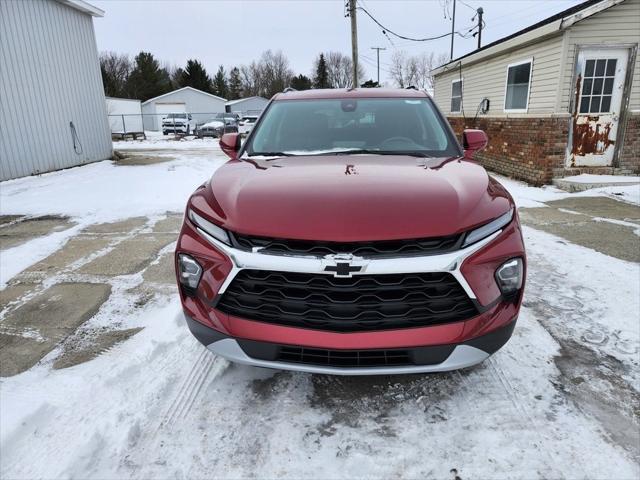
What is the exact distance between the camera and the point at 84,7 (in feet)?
40.7

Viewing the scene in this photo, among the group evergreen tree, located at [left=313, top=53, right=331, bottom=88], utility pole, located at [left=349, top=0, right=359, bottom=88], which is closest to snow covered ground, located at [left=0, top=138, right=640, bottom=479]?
utility pole, located at [left=349, top=0, right=359, bottom=88]

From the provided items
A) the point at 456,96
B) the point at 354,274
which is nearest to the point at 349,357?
the point at 354,274

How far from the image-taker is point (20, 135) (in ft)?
32.9

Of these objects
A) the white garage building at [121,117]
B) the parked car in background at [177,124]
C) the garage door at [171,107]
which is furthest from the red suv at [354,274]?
the garage door at [171,107]

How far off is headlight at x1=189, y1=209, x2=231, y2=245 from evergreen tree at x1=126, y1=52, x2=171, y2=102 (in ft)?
193

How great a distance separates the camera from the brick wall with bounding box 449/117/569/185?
29.0 ft

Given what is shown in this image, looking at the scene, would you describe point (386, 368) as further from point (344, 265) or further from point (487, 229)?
point (487, 229)

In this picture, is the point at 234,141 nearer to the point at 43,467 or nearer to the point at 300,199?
the point at 300,199

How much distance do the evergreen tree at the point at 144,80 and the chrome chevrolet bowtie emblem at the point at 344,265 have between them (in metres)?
59.4

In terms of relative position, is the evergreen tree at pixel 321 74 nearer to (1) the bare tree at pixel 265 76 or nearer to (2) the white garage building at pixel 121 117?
(1) the bare tree at pixel 265 76

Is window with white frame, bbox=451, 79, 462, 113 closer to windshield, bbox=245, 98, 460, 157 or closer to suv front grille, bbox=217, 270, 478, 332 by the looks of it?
windshield, bbox=245, 98, 460, 157

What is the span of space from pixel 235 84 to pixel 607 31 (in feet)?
231

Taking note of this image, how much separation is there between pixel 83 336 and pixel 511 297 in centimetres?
270

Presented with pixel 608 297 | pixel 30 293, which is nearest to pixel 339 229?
pixel 608 297
